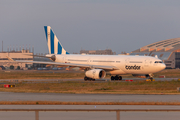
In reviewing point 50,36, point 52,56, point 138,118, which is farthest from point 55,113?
point 50,36

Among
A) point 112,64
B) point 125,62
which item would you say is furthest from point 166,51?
point 125,62

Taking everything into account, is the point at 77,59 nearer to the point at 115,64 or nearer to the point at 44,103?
the point at 115,64

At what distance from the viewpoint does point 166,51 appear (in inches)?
5482

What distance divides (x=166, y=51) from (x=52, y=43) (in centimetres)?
8925

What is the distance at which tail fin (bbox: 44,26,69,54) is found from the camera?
60.7m

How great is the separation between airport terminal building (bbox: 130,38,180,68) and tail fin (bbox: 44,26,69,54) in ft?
194

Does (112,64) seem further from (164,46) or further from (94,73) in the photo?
(164,46)

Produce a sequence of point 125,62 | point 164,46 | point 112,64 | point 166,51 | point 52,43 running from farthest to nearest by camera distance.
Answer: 1. point 164,46
2. point 166,51
3. point 52,43
4. point 112,64
5. point 125,62

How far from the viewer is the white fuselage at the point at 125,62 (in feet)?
161

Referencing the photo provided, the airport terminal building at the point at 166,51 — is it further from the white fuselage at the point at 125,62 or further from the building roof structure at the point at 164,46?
the white fuselage at the point at 125,62

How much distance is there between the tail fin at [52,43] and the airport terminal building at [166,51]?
194ft

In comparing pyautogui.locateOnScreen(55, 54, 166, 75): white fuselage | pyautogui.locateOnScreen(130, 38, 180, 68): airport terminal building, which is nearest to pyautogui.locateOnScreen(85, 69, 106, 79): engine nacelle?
pyautogui.locateOnScreen(55, 54, 166, 75): white fuselage

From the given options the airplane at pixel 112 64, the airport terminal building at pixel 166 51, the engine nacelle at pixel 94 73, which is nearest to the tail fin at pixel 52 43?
the airplane at pixel 112 64

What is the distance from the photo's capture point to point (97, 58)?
5378 cm
